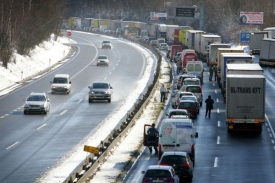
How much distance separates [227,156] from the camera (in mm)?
35594

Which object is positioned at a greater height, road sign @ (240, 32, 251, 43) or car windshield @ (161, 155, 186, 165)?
car windshield @ (161, 155, 186, 165)

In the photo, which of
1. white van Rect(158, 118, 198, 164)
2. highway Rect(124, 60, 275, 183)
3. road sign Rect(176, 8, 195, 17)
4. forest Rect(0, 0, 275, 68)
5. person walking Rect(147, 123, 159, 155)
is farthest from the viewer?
road sign Rect(176, 8, 195, 17)

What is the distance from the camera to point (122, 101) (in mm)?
58469

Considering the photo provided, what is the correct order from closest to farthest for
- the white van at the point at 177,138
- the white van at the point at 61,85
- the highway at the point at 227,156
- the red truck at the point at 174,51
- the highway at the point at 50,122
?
the highway at the point at 227,156 < the white van at the point at 177,138 < the highway at the point at 50,122 < the white van at the point at 61,85 < the red truck at the point at 174,51

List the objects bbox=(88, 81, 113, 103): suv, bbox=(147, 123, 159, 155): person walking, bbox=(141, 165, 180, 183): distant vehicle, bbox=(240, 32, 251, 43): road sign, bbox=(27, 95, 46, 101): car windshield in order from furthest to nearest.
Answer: bbox=(240, 32, 251, 43): road sign, bbox=(88, 81, 113, 103): suv, bbox=(27, 95, 46, 101): car windshield, bbox=(147, 123, 159, 155): person walking, bbox=(141, 165, 180, 183): distant vehicle

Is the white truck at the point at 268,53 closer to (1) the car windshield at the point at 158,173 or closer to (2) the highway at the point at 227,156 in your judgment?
(2) the highway at the point at 227,156

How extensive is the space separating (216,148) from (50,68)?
51316 mm

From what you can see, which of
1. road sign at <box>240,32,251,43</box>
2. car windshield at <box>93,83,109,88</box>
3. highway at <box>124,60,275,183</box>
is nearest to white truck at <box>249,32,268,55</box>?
road sign at <box>240,32,251,43</box>

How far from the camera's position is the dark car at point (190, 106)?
4928cm

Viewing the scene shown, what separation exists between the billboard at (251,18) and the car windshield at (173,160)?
92040 millimetres

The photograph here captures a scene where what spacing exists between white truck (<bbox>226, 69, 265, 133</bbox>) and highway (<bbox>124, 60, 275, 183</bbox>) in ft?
1.80

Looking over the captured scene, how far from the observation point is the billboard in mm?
119062

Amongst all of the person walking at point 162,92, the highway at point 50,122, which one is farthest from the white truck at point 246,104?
the person walking at point 162,92

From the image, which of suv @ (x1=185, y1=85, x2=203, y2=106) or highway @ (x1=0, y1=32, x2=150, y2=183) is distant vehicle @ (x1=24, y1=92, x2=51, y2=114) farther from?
suv @ (x1=185, y1=85, x2=203, y2=106)
